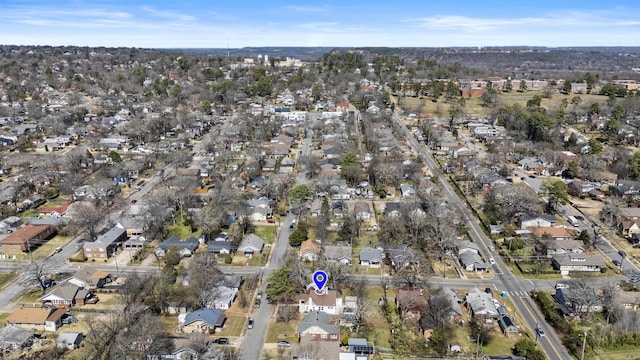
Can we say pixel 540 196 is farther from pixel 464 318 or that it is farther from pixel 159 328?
pixel 159 328

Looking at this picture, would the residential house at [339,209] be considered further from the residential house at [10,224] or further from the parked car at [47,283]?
the residential house at [10,224]

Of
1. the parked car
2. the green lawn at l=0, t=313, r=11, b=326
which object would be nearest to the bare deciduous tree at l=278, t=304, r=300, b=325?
the green lawn at l=0, t=313, r=11, b=326

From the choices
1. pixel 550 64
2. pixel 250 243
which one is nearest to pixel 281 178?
pixel 250 243

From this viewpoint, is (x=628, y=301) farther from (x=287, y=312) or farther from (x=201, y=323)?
(x=201, y=323)

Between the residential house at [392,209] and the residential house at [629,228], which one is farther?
the residential house at [392,209]

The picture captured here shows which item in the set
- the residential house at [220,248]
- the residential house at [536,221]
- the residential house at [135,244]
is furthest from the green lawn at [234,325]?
the residential house at [536,221]
